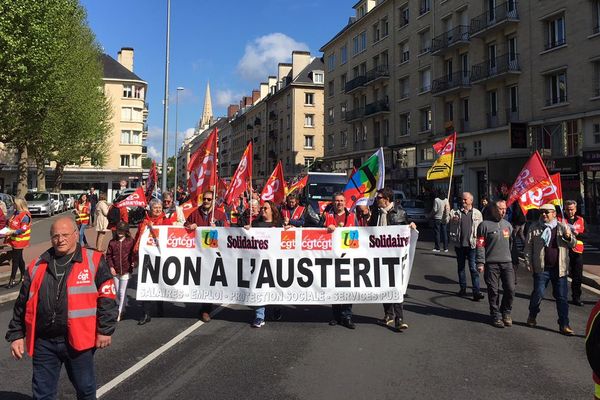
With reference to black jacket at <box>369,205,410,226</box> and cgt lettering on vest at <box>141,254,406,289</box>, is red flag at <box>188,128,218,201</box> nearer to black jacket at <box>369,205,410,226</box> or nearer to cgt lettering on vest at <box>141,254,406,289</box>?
cgt lettering on vest at <box>141,254,406,289</box>

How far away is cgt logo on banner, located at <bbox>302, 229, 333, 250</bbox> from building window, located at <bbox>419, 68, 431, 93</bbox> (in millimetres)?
33529

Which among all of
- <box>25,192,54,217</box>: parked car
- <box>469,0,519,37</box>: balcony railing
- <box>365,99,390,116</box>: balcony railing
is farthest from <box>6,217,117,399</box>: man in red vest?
<box>365,99,390,116</box>: balcony railing

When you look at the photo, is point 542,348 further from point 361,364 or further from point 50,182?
point 50,182

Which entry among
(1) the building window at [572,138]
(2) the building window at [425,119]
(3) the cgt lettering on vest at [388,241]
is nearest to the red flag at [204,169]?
(3) the cgt lettering on vest at [388,241]

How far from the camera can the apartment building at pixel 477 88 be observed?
24.7m

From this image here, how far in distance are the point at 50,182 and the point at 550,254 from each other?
7032 cm

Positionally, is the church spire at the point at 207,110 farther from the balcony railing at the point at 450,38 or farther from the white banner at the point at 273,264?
the white banner at the point at 273,264

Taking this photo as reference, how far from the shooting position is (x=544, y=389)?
14.9 feet

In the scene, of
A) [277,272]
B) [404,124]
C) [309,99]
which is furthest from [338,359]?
[309,99]

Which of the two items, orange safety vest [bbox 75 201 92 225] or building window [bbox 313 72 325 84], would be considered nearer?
orange safety vest [bbox 75 201 92 225]

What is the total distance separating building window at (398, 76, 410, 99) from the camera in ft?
134

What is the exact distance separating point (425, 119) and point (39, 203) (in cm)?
2966

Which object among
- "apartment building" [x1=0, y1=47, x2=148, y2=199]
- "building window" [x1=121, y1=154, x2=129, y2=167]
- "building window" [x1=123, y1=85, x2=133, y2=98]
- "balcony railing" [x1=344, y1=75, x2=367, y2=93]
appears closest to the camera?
"balcony railing" [x1=344, y1=75, x2=367, y2=93]

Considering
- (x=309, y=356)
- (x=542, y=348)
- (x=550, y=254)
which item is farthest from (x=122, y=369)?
(x=550, y=254)
